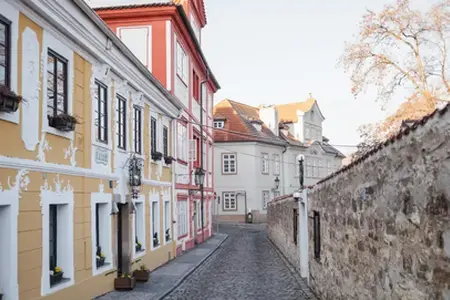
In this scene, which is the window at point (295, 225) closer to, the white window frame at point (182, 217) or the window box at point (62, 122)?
the white window frame at point (182, 217)

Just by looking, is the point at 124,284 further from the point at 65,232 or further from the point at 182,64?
the point at 182,64

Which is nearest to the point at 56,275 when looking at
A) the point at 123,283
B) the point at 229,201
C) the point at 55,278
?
the point at 55,278

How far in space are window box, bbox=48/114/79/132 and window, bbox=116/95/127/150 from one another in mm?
3859

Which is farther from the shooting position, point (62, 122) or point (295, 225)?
point (295, 225)

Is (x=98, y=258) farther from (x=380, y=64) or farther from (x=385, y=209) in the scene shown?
(x=380, y=64)

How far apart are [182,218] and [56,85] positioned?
12998mm

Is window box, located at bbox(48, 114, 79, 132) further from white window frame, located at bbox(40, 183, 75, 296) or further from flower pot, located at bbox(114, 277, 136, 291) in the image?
flower pot, located at bbox(114, 277, 136, 291)

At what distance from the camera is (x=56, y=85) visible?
9.41 metres

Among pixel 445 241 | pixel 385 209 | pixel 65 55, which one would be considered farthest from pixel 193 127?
pixel 445 241

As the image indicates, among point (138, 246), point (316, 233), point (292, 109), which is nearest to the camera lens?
point (316, 233)

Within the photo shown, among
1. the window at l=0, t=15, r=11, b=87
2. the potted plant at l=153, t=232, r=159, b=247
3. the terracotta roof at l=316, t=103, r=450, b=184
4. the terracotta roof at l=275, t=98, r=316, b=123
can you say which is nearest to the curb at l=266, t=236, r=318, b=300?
the potted plant at l=153, t=232, r=159, b=247

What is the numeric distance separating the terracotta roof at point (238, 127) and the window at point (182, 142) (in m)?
18.8

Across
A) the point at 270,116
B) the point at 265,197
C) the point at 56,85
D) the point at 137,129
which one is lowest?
the point at 265,197

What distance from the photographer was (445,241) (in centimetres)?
387
